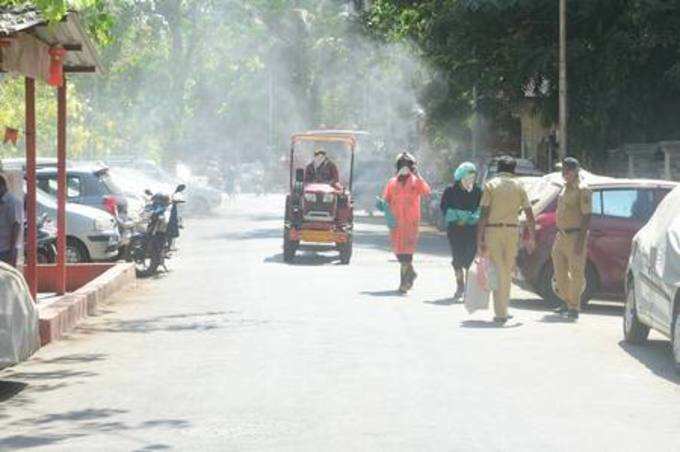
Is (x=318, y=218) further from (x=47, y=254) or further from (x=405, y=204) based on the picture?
(x=47, y=254)

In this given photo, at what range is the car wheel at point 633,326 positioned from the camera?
14.1 metres

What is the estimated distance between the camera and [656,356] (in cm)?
1345

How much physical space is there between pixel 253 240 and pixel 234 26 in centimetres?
3933

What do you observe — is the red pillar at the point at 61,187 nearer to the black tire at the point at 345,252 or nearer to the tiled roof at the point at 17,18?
the tiled roof at the point at 17,18

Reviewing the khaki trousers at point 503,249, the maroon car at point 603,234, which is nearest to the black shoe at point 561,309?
the maroon car at point 603,234

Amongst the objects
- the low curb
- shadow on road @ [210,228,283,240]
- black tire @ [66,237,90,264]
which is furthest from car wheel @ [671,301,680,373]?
shadow on road @ [210,228,283,240]

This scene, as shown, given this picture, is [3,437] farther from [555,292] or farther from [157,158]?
[157,158]

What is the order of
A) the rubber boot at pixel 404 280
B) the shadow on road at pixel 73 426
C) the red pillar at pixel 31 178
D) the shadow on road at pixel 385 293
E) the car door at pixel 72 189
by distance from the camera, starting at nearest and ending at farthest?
the shadow on road at pixel 73 426 < the red pillar at pixel 31 178 < the shadow on road at pixel 385 293 < the rubber boot at pixel 404 280 < the car door at pixel 72 189

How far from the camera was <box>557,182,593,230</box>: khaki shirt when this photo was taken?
1680 centimetres

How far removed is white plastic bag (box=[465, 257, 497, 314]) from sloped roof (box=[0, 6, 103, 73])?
16.2 ft

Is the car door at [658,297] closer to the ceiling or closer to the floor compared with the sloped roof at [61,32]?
closer to the floor

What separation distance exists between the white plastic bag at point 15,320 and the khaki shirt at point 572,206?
732 centimetres

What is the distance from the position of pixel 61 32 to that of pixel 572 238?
617 cm

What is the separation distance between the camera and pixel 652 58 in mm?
36281
